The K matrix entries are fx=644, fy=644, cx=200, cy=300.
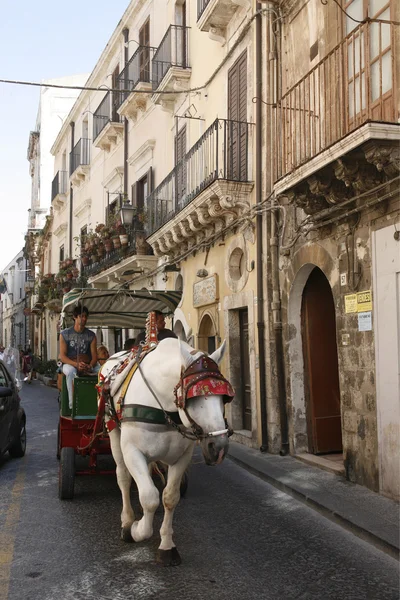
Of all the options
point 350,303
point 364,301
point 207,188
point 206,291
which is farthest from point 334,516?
point 206,291

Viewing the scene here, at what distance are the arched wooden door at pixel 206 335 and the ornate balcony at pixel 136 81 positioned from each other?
6.67 metres

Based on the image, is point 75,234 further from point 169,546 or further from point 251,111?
point 169,546

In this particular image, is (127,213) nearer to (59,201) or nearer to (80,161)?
(80,161)

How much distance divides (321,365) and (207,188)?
12.5 feet

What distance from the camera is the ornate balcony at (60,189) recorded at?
102 ft

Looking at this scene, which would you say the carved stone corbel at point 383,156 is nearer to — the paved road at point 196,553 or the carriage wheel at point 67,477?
the paved road at point 196,553

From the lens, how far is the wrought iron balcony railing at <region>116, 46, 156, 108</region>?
1739cm

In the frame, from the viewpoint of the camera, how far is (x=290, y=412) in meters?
9.77

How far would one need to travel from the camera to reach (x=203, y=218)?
12.5m

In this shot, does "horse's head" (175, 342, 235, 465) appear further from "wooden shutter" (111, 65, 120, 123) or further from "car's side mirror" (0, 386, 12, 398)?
"wooden shutter" (111, 65, 120, 123)

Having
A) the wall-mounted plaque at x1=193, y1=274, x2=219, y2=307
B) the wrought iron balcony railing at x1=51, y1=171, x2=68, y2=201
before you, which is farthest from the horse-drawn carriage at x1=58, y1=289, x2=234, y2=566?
the wrought iron balcony railing at x1=51, y1=171, x2=68, y2=201

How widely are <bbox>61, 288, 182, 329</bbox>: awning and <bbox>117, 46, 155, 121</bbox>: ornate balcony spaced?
857 centimetres

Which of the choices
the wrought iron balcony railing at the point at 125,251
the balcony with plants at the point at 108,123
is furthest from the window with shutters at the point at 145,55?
the wrought iron balcony railing at the point at 125,251

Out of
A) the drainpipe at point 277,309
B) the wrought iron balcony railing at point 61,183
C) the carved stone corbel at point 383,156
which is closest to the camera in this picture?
the carved stone corbel at point 383,156
